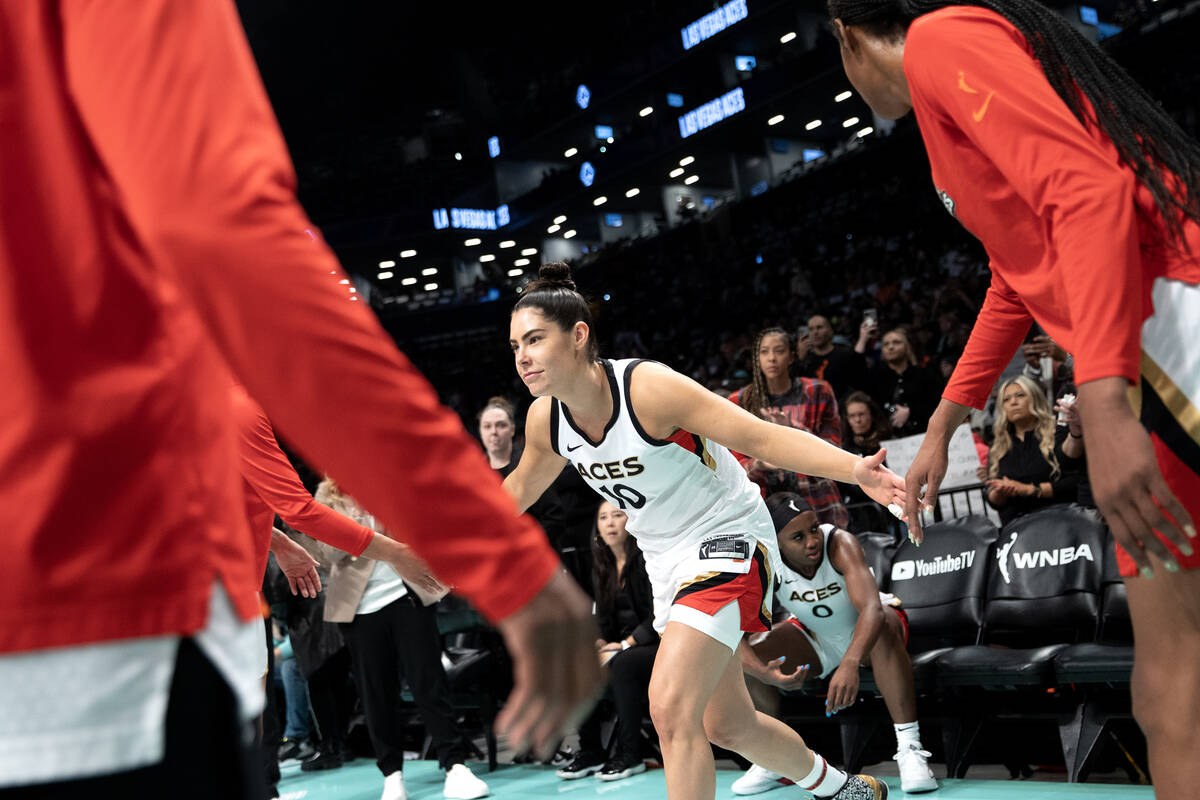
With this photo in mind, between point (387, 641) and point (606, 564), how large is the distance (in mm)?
1382

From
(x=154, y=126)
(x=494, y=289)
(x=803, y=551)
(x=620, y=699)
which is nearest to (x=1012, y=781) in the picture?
(x=803, y=551)

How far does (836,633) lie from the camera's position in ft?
17.0

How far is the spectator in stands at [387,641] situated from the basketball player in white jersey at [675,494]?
106 inches

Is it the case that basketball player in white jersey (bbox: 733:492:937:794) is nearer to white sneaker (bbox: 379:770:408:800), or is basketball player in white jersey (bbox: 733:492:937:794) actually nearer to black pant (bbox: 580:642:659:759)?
black pant (bbox: 580:642:659:759)

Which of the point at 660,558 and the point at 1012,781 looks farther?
the point at 1012,781

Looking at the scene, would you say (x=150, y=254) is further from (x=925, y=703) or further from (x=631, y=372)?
(x=925, y=703)

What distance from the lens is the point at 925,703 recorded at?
506cm

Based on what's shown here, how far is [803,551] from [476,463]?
4.51 meters

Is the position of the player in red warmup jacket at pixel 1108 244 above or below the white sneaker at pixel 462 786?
above

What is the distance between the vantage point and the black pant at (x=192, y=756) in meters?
0.84

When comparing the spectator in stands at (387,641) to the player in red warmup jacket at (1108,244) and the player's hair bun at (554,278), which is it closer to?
the player's hair bun at (554,278)

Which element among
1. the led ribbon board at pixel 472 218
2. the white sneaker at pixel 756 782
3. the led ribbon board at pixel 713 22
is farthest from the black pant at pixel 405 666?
the led ribbon board at pixel 472 218

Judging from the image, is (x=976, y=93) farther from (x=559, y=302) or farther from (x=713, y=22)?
(x=713, y=22)

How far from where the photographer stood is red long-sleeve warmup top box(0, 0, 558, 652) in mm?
844
